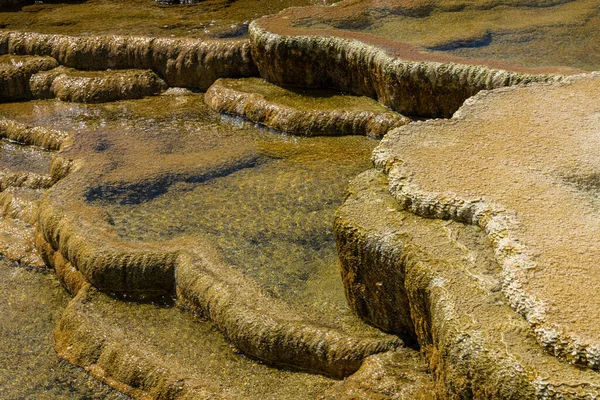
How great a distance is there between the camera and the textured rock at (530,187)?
3.43m

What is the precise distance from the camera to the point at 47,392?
4.97m

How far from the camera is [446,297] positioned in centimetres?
371

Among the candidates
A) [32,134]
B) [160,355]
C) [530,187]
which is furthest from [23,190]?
[530,187]

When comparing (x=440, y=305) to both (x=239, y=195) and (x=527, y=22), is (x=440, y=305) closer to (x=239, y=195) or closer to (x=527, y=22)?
(x=239, y=195)

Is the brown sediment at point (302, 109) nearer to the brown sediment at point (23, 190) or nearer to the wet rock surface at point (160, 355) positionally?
the brown sediment at point (23, 190)

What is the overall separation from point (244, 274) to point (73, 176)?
2.06 metres

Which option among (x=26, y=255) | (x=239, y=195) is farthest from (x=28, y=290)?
(x=239, y=195)

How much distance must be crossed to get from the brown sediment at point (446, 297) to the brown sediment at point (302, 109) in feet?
8.43

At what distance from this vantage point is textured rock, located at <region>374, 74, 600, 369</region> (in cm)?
343

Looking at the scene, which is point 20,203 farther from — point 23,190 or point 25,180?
point 25,180

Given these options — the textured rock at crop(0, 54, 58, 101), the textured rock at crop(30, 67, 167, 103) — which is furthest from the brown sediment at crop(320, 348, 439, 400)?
the textured rock at crop(0, 54, 58, 101)

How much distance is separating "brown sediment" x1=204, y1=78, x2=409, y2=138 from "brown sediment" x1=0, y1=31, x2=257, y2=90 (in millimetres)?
253

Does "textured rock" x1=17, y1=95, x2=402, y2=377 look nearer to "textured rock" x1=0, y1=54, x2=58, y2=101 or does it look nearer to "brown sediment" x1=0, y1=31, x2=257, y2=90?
"brown sediment" x1=0, y1=31, x2=257, y2=90

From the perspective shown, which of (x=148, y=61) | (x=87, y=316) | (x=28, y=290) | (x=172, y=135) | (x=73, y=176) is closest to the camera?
(x=87, y=316)
